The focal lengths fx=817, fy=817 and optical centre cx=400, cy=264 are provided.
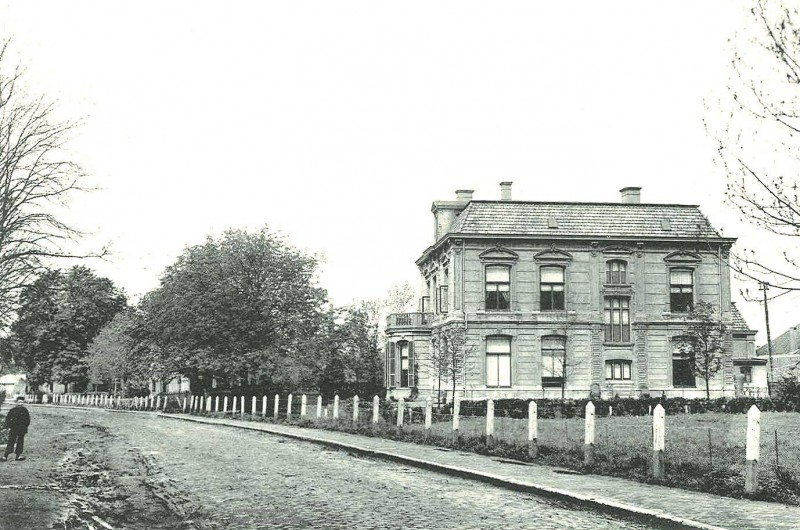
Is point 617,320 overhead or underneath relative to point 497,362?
overhead

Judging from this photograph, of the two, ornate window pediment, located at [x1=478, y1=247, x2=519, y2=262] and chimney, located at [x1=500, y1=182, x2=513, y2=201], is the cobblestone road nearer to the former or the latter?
ornate window pediment, located at [x1=478, y1=247, x2=519, y2=262]

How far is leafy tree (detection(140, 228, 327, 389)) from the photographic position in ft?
149

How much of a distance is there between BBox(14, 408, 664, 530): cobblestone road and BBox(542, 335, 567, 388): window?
81.4ft

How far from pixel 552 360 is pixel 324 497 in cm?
3110

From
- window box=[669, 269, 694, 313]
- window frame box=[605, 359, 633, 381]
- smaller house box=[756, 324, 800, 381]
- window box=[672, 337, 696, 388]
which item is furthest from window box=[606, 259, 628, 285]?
smaller house box=[756, 324, 800, 381]

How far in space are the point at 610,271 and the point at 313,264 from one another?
63.1ft

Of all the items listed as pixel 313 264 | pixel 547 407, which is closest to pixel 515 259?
pixel 547 407

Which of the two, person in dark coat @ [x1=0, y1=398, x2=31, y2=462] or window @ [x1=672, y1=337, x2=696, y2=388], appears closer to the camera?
person in dark coat @ [x1=0, y1=398, x2=31, y2=462]

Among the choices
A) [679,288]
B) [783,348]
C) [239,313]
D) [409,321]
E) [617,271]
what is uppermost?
[617,271]

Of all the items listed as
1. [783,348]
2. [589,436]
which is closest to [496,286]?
[589,436]

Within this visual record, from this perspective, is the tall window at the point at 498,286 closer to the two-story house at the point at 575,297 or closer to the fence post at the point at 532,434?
the two-story house at the point at 575,297

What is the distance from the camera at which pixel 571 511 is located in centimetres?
966

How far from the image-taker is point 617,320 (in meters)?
41.0

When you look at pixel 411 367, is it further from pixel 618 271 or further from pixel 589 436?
pixel 589 436
